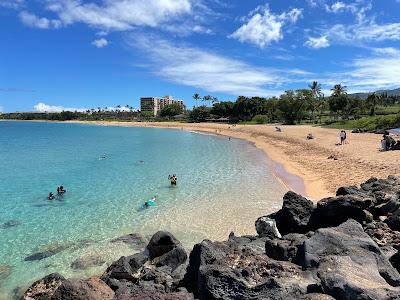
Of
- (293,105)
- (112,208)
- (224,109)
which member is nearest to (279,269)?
(112,208)

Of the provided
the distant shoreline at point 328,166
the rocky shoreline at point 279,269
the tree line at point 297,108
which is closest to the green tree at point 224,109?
the tree line at point 297,108

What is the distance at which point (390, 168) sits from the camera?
2775cm

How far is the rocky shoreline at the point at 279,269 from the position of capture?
22.5ft

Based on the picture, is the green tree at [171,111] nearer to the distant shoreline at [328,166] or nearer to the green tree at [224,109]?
the green tree at [224,109]

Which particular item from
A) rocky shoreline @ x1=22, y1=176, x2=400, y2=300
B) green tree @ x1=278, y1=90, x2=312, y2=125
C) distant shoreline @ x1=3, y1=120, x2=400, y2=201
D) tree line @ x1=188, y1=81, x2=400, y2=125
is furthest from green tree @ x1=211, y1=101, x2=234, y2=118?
rocky shoreline @ x1=22, y1=176, x2=400, y2=300

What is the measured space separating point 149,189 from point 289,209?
1555 centimetres

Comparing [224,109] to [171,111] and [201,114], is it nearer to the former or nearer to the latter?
[201,114]

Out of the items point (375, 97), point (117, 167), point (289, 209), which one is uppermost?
point (375, 97)

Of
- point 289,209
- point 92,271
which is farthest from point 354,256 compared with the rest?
point 92,271

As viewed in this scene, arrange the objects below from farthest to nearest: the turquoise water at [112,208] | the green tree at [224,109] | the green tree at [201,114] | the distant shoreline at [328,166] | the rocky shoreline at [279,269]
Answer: the green tree at [201,114], the green tree at [224,109], the distant shoreline at [328,166], the turquoise water at [112,208], the rocky shoreline at [279,269]

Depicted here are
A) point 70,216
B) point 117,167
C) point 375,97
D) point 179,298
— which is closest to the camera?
point 179,298

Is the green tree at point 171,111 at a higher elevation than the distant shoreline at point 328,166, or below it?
higher

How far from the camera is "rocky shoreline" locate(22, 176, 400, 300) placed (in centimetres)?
687

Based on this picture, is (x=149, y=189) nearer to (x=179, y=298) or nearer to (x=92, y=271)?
(x=92, y=271)
